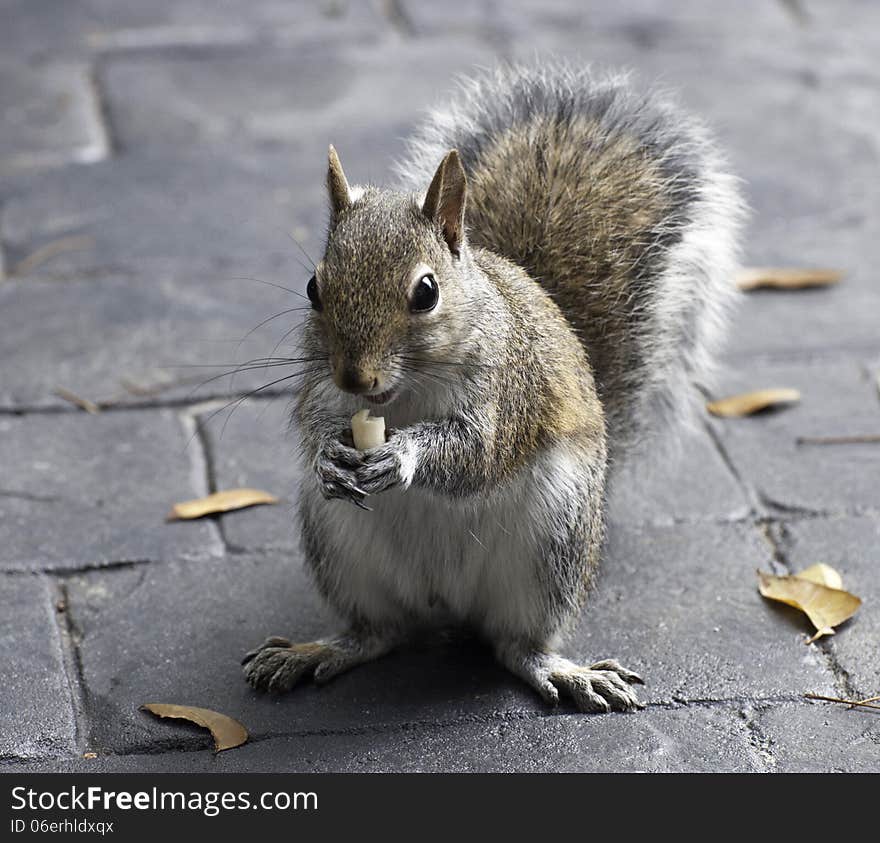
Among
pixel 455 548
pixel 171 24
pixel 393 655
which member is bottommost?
pixel 393 655

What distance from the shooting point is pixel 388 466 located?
1713mm

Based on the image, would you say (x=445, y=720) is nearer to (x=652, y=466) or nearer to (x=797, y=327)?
(x=652, y=466)

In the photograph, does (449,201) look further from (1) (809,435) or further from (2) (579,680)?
(1) (809,435)

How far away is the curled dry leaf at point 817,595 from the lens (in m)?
2.10

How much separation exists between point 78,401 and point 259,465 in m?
0.41

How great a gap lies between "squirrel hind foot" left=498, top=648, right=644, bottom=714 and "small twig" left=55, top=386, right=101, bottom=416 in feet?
3.38

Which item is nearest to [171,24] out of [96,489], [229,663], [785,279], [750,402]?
[785,279]

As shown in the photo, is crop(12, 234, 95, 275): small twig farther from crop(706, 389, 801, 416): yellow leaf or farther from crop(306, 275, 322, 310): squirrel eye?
crop(306, 275, 322, 310): squirrel eye

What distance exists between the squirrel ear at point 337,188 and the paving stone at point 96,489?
0.77 m

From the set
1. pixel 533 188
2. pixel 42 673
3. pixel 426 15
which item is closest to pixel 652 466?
pixel 533 188

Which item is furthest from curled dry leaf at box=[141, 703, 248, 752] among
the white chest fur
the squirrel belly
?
the squirrel belly

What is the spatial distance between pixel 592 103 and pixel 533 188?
0.25m

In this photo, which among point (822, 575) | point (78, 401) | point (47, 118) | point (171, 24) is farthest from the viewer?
point (171, 24)

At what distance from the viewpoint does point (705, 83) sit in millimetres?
3969
